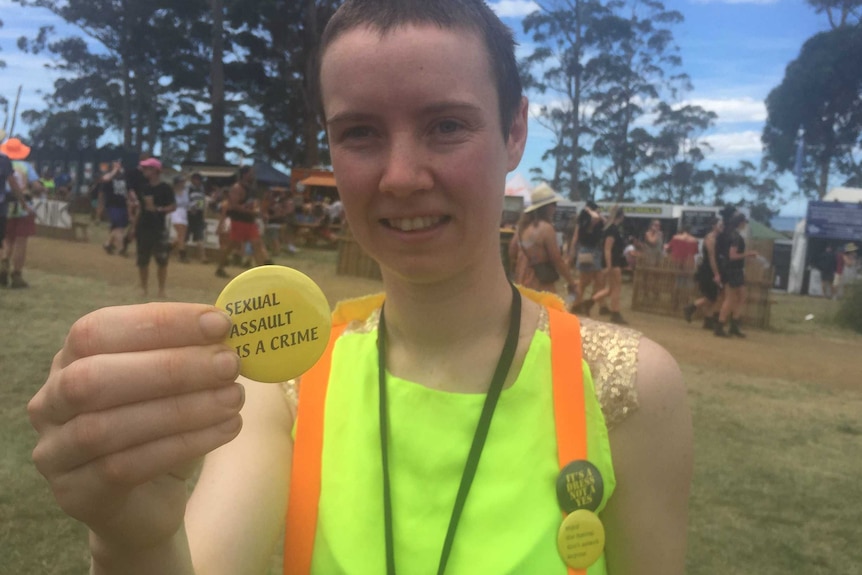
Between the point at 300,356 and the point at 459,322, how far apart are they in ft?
1.45

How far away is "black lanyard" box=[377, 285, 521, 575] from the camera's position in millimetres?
1171

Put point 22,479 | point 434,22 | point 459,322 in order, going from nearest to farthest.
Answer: point 434,22 < point 459,322 < point 22,479

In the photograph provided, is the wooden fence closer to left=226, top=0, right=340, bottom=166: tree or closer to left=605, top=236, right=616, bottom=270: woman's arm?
left=605, top=236, right=616, bottom=270: woman's arm

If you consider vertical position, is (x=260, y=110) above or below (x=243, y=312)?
above

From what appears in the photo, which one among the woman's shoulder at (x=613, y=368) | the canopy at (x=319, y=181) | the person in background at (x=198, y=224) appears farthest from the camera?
the canopy at (x=319, y=181)

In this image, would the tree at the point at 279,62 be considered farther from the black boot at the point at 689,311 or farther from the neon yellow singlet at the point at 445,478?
the neon yellow singlet at the point at 445,478

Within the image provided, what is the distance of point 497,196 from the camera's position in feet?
4.20

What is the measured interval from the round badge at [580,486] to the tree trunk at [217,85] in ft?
99.3

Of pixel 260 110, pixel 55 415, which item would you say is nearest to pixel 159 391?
pixel 55 415

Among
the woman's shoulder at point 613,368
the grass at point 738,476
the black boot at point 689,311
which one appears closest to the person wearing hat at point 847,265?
the black boot at point 689,311

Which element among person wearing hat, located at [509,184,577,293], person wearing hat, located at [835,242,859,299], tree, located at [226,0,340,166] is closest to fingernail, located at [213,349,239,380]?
person wearing hat, located at [509,184,577,293]

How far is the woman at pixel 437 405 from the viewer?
117 cm

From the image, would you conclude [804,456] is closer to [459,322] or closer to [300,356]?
[459,322]

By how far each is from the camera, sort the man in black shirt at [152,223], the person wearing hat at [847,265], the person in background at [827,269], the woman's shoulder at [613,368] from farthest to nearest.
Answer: the person in background at [827,269] < the person wearing hat at [847,265] < the man in black shirt at [152,223] < the woman's shoulder at [613,368]
